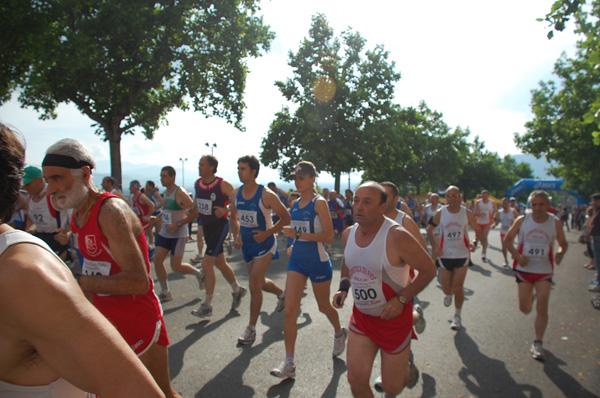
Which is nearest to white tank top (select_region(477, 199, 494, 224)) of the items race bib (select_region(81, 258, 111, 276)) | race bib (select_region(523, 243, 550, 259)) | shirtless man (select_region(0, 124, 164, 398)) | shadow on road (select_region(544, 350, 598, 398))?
race bib (select_region(523, 243, 550, 259))

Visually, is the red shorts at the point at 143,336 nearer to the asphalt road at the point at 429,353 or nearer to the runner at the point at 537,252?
the asphalt road at the point at 429,353

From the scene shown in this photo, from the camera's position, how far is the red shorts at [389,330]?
3.04 m

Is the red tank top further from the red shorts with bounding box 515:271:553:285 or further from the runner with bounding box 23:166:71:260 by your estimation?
the red shorts with bounding box 515:271:553:285

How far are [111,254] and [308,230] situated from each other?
260 centimetres

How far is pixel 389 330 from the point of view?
3.05m

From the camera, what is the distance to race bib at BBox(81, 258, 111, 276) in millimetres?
2443

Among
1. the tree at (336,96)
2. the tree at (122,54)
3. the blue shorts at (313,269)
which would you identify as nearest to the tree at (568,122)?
the tree at (336,96)

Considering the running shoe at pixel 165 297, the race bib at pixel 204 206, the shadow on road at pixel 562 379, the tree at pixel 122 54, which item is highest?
the tree at pixel 122 54

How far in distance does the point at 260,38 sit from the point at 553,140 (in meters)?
24.5

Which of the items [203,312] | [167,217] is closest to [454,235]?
[203,312]

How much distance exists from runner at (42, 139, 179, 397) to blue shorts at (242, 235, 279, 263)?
2689mm

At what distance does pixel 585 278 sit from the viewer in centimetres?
1037

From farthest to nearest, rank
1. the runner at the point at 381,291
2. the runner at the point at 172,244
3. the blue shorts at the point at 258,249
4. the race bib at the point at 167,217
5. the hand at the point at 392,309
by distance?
1. the race bib at the point at 167,217
2. the runner at the point at 172,244
3. the blue shorts at the point at 258,249
4. the runner at the point at 381,291
5. the hand at the point at 392,309

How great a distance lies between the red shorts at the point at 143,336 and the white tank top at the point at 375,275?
157 cm
